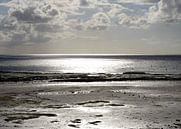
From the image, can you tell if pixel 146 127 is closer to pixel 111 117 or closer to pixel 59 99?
pixel 111 117

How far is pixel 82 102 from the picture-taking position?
155 ft

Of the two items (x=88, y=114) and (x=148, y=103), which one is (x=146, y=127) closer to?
(x=88, y=114)

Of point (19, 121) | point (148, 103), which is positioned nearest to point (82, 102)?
point (148, 103)

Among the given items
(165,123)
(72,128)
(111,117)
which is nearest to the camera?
(72,128)

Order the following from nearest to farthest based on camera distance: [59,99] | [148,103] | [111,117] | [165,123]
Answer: [165,123], [111,117], [148,103], [59,99]

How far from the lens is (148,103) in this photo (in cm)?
4569

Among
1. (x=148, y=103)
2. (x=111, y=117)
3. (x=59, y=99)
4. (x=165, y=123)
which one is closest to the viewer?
(x=165, y=123)

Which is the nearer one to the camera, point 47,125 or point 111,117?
point 47,125

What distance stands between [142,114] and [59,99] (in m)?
16.6

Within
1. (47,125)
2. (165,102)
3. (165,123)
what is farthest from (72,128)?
(165,102)

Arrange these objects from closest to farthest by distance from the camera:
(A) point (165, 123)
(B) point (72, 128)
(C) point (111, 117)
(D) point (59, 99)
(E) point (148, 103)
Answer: (B) point (72, 128)
(A) point (165, 123)
(C) point (111, 117)
(E) point (148, 103)
(D) point (59, 99)

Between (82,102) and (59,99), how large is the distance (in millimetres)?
4755

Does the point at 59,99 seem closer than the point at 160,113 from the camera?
No

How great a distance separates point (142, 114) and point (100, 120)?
552cm
